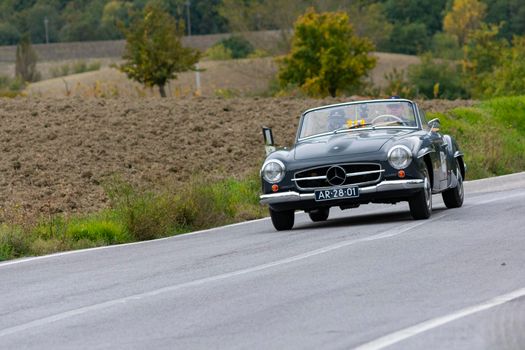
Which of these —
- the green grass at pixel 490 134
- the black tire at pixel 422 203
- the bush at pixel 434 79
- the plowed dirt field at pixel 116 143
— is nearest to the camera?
the black tire at pixel 422 203

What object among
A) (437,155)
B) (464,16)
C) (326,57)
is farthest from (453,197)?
(464,16)

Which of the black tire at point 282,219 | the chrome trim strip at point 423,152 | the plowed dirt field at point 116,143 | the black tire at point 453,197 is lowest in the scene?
the plowed dirt field at point 116,143

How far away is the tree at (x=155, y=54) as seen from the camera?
51.0 m

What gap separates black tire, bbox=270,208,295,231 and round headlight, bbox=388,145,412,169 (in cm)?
143

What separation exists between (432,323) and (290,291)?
2134 millimetres

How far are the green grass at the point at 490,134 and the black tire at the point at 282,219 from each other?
11.8m

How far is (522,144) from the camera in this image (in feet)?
121

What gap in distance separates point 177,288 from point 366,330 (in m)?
3.10

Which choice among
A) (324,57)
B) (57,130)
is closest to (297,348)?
(57,130)

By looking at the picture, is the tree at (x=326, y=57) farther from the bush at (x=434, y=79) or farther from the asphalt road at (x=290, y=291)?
the asphalt road at (x=290, y=291)

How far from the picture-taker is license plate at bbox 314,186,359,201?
1605 centimetres

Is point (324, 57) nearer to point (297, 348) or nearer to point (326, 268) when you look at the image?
point (326, 268)

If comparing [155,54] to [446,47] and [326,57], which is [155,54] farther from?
[446,47]

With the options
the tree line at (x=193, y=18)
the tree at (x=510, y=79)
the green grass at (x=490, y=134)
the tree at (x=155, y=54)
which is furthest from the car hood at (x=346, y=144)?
the tree line at (x=193, y=18)
